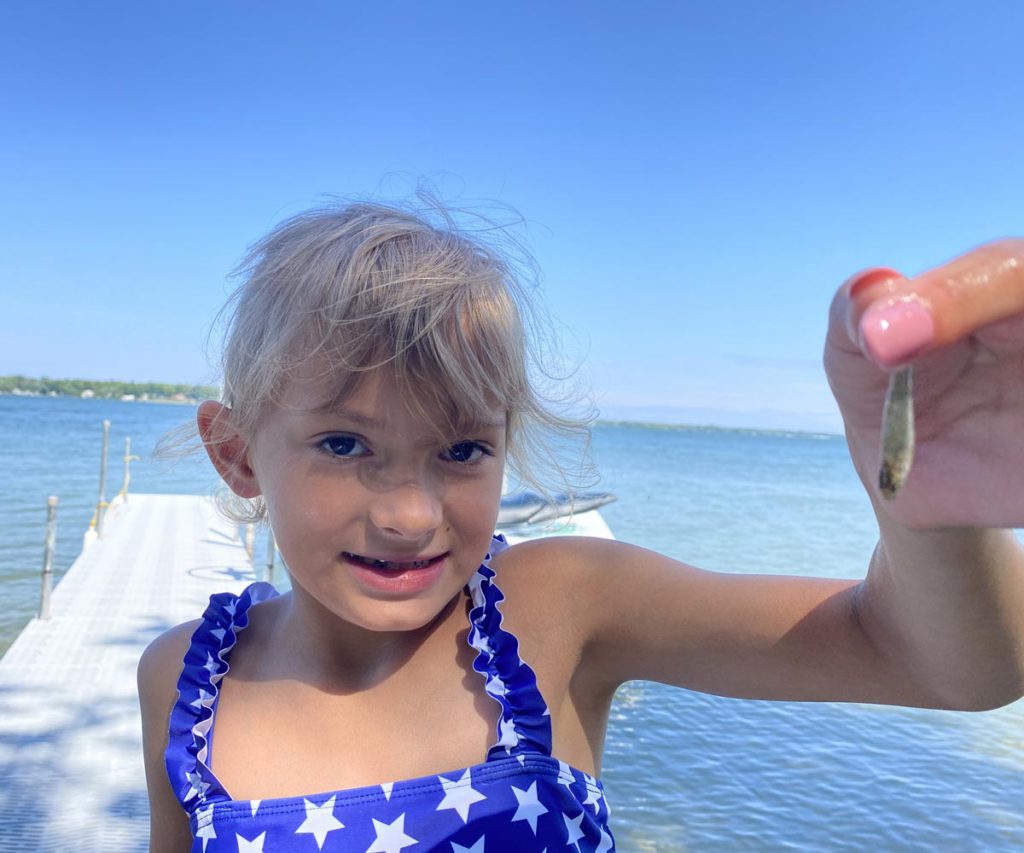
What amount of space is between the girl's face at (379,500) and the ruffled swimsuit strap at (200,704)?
0.34 metres

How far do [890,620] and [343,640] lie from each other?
101cm

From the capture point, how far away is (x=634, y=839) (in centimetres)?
516

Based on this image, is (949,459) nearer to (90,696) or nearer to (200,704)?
(200,704)

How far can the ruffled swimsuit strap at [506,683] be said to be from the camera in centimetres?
145

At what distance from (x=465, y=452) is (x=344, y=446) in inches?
8.3

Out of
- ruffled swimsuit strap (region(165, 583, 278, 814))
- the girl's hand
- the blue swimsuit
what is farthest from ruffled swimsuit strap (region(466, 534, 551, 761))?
the girl's hand

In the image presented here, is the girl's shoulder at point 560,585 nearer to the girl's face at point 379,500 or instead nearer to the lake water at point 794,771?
the girl's face at point 379,500

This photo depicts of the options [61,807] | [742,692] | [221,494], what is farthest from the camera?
[61,807]

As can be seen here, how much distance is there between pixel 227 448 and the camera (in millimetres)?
1769

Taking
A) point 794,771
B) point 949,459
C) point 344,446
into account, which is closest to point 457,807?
point 344,446

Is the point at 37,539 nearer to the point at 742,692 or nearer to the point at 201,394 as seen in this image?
the point at 201,394

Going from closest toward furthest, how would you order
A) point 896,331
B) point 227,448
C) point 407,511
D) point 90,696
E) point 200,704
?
point 896,331
point 407,511
point 200,704
point 227,448
point 90,696

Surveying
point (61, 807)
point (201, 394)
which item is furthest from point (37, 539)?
point (201, 394)

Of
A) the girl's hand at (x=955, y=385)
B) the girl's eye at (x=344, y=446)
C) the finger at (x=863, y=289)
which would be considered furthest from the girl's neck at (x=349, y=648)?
the finger at (x=863, y=289)
